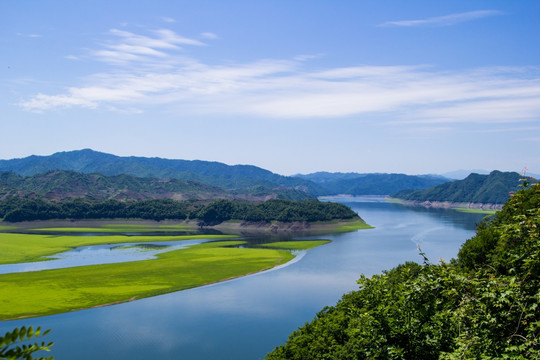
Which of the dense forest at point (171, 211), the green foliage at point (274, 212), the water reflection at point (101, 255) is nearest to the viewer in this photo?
the water reflection at point (101, 255)

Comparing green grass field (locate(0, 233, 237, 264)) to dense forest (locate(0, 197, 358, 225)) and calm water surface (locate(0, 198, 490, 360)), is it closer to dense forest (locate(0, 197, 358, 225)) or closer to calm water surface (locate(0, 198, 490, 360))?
dense forest (locate(0, 197, 358, 225))

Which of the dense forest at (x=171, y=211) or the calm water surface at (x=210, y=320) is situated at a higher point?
the dense forest at (x=171, y=211)

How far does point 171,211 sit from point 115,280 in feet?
316

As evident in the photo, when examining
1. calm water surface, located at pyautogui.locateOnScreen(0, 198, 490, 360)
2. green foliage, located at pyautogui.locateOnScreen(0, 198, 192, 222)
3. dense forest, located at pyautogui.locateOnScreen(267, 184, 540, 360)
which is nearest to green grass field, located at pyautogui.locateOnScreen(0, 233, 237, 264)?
calm water surface, located at pyautogui.locateOnScreen(0, 198, 490, 360)

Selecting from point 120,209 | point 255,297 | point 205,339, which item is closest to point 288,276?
point 255,297


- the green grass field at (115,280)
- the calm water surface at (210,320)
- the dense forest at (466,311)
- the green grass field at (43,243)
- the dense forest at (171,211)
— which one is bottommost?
the calm water surface at (210,320)

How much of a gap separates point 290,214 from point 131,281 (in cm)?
8197

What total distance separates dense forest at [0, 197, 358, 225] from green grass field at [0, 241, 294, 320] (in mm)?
57185

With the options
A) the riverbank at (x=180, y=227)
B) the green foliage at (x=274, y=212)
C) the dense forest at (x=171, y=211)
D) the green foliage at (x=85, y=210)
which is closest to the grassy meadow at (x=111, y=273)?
the riverbank at (x=180, y=227)

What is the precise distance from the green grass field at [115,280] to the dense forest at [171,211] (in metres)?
57.2

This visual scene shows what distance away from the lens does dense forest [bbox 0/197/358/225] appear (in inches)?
5349

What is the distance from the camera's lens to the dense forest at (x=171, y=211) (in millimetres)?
135875

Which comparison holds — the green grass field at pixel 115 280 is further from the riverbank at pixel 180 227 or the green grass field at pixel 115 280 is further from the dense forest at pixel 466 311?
the riverbank at pixel 180 227

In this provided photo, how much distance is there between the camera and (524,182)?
1130 centimetres
